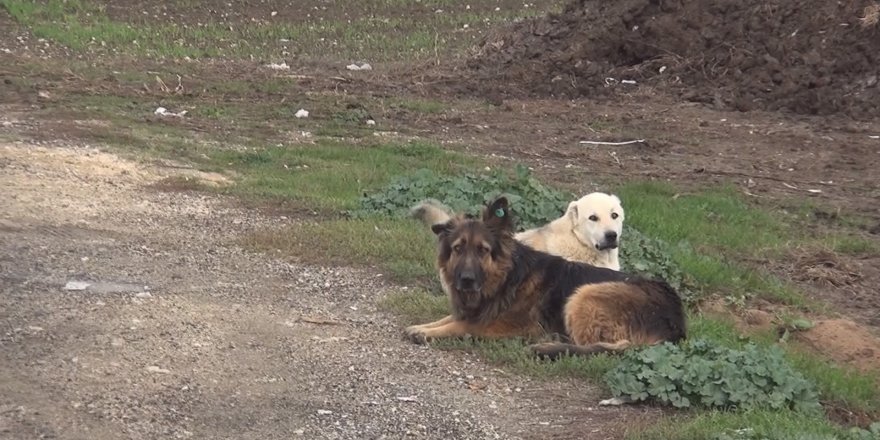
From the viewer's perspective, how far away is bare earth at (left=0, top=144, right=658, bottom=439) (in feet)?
18.0

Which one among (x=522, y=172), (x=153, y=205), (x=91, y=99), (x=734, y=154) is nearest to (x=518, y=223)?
(x=522, y=172)

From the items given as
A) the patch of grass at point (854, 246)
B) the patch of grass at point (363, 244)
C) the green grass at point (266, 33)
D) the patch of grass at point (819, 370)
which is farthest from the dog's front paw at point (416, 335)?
the green grass at point (266, 33)

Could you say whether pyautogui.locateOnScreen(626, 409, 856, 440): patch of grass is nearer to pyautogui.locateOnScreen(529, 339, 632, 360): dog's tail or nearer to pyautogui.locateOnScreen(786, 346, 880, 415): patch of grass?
pyautogui.locateOnScreen(786, 346, 880, 415): patch of grass

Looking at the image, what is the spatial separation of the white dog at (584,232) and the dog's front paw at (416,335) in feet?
4.57

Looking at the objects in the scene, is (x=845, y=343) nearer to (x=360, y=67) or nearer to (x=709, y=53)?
(x=709, y=53)

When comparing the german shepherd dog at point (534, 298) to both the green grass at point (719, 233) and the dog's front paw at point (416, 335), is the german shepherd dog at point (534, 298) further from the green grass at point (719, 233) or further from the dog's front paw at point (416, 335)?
the green grass at point (719, 233)

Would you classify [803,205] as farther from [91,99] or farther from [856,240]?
[91,99]

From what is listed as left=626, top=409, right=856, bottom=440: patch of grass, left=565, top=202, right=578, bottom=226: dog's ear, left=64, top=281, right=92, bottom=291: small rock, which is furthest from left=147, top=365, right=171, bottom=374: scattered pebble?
left=565, top=202, right=578, bottom=226: dog's ear

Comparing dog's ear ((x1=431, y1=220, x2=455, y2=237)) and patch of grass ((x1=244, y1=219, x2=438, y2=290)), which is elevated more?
dog's ear ((x1=431, y1=220, x2=455, y2=237))

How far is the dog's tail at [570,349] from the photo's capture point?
6789mm

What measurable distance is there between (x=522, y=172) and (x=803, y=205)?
438cm

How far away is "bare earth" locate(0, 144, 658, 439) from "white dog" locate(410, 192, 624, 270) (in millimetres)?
1266

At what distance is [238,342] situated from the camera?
669cm

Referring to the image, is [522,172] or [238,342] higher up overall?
[522,172]
